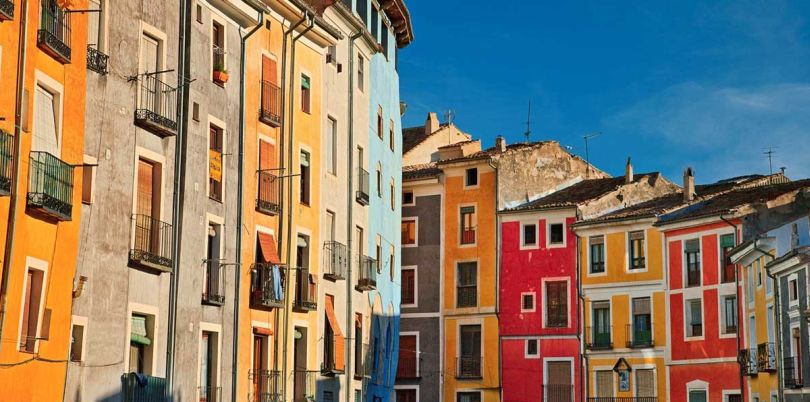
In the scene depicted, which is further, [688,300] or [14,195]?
[688,300]

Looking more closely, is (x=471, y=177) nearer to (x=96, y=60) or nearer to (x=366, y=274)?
(x=366, y=274)

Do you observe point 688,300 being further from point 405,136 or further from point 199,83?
point 199,83

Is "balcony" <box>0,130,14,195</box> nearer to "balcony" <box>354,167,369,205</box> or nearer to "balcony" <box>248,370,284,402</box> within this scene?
"balcony" <box>248,370,284,402</box>

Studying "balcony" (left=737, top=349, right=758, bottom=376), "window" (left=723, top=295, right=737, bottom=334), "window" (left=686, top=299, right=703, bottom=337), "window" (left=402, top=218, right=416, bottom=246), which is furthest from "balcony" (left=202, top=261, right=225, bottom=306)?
"window" (left=402, top=218, right=416, bottom=246)

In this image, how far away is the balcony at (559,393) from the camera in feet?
220

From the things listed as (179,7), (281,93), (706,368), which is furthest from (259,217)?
(706,368)

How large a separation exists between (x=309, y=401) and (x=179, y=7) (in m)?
12.9

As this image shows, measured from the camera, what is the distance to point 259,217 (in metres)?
38.5

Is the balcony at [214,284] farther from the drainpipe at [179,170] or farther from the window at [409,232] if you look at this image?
the window at [409,232]

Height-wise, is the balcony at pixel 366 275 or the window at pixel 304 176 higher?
the window at pixel 304 176

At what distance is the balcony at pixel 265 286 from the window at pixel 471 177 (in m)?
33.5

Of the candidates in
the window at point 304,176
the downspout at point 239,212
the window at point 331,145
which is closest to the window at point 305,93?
the window at point 304,176

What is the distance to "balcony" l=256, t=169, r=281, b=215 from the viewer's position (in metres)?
38.4

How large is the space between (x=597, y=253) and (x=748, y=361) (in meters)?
10.2
